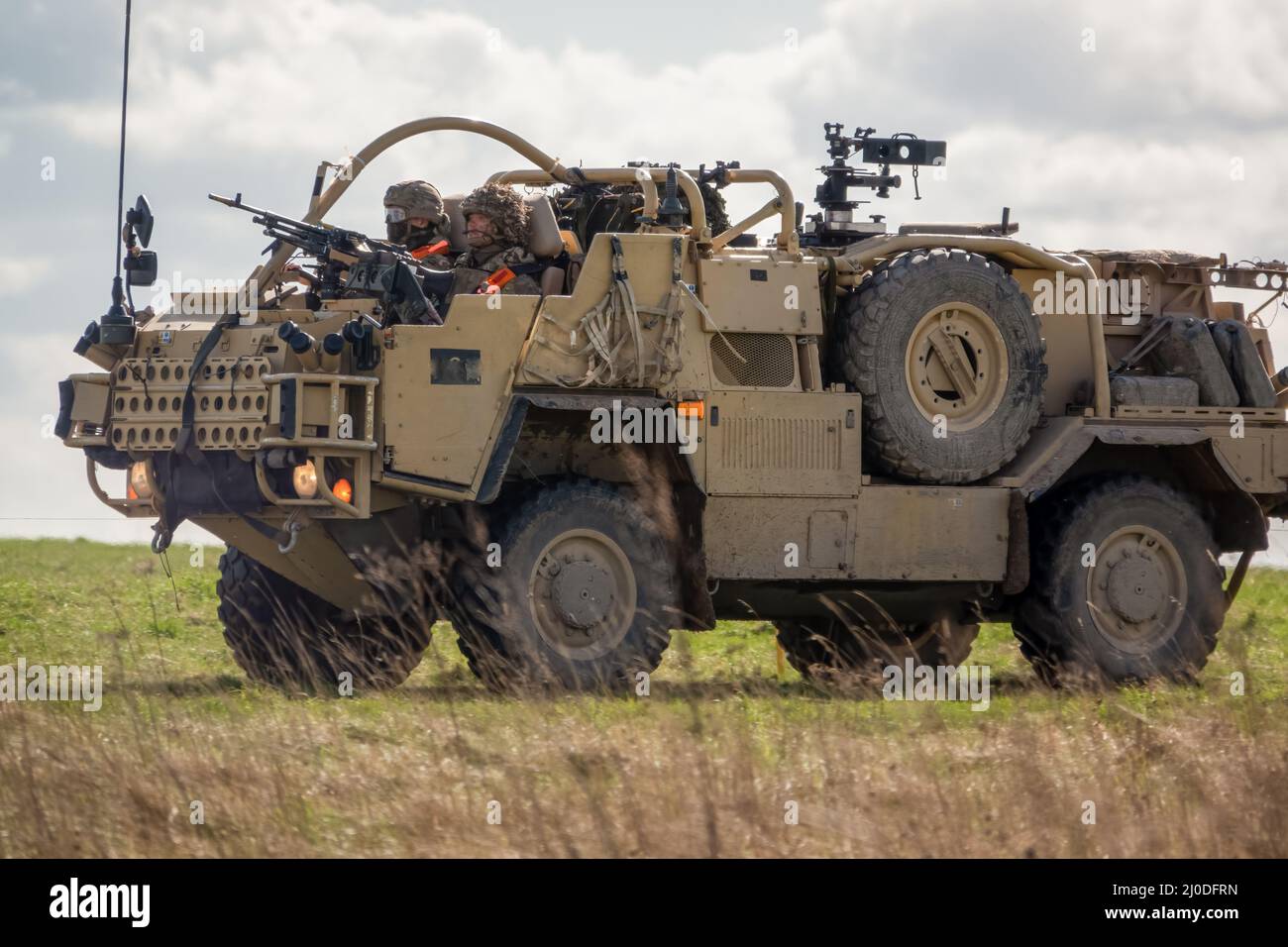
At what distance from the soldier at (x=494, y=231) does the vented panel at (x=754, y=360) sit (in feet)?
3.70

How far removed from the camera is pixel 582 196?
12.2 meters

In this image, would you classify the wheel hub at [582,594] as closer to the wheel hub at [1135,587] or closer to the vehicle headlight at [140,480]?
the vehicle headlight at [140,480]

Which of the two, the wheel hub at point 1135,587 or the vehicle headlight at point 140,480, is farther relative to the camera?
the wheel hub at point 1135,587

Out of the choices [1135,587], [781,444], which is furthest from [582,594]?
[1135,587]

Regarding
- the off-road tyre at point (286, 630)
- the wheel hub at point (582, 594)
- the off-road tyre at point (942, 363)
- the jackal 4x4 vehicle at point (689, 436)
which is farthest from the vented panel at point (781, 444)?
the off-road tyre at point (286, 630)

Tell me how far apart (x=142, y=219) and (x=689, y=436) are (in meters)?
3.17

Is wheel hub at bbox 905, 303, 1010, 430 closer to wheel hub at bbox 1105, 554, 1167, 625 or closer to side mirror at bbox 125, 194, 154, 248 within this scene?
wheel hub at bbox 1105, 554, 1167, 625

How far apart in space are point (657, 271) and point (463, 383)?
1316mm

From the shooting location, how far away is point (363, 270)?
10406 millimetres

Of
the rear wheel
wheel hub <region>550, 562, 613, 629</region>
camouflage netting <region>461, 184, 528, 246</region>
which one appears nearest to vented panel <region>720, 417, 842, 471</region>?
wheel hub <region>550, 562, 613, 629</region>

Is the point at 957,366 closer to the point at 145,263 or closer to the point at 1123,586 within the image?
the point at 1123,586

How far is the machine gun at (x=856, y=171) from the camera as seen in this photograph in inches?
501
